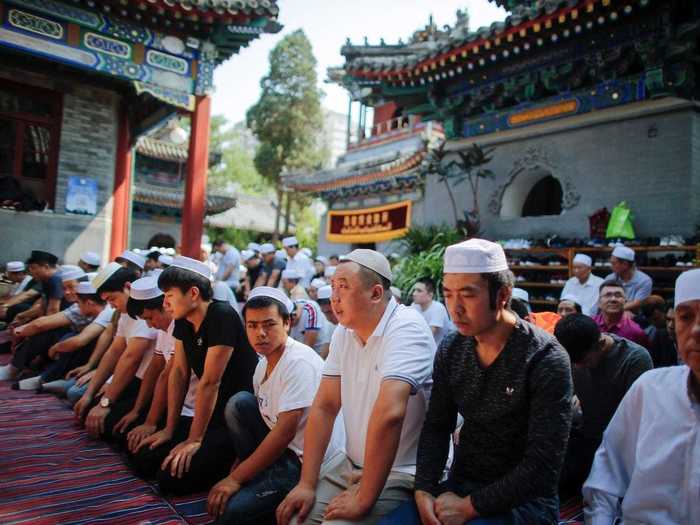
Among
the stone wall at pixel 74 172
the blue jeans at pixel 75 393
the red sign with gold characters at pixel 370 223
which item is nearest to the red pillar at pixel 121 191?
the stone wall at pixel 74 172

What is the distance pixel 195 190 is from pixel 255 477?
24.9 feet

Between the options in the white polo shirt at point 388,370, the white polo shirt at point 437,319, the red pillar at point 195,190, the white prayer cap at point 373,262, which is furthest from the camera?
the red pillar at point 195,190

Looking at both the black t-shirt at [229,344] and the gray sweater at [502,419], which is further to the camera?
the black t-shirt at [229,344]

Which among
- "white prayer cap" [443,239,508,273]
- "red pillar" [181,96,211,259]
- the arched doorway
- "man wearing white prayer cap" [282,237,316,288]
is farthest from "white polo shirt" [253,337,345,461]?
the arched doorway

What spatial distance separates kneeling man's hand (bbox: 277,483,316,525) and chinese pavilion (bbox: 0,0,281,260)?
25.1 ft

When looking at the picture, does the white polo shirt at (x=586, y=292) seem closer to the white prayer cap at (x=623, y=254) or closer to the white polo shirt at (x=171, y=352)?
the white prayer cap at (x=623, y=254)

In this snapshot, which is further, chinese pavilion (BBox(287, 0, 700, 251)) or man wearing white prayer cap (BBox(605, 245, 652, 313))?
chinese pavilion (BBox(287, 0, 700, 251))

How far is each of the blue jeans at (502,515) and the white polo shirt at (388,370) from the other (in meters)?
0.26

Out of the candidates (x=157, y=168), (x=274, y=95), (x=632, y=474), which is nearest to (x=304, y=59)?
(x=274, y=95)

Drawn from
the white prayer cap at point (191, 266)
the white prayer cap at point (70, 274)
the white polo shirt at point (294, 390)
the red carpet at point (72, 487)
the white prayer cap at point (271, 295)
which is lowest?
the red carpet at point (72, 487)

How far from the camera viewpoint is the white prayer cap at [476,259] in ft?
6.34

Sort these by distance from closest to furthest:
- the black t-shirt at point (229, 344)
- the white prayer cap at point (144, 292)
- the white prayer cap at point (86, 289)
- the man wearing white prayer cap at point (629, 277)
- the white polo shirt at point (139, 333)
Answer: the black t-shirt at point (229, 344)
the white prayer cap at point (144, 292)
the white polo shirt at point (139, 333)
the white prayer cap at point (86, 289)
the man wearing white prayer cap at point (629, 277)

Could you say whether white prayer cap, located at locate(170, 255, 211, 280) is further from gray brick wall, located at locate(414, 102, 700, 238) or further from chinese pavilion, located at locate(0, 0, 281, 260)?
gray brick wall, located at locate(414, 102, 700, 238)

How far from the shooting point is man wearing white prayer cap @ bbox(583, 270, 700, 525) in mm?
1705
